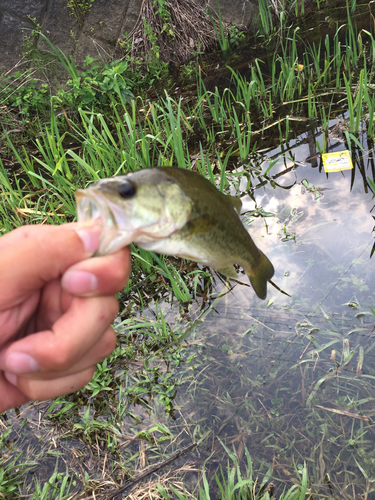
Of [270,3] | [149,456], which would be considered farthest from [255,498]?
[270,3]

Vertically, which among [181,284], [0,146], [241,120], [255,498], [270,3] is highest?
[270,3]

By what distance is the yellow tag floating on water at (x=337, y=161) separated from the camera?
3.36 m

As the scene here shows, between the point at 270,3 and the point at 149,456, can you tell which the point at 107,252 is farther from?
the point at 270,3

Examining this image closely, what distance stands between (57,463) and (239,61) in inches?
223

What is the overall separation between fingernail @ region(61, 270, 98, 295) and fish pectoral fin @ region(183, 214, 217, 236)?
0.34 m

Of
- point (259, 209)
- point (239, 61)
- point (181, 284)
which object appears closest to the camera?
point (181, 284)

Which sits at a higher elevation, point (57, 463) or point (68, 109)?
point (68, 109)

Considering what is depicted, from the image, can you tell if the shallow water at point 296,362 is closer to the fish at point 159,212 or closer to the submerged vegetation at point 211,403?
the submerged vegetation at point 211,403

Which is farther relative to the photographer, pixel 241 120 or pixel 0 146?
pixel 0 146

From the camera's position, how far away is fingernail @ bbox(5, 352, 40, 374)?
126 cm

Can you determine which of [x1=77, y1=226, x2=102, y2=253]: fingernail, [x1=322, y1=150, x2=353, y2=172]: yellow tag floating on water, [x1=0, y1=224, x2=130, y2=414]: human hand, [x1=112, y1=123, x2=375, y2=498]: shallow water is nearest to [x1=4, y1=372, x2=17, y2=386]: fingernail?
[x1=0, y1=224, x2=130, y2=414]: human hand

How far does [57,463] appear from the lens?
82.4 inches

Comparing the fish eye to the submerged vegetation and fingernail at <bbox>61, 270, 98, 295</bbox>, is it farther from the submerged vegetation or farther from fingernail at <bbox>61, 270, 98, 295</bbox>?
the submerged vegetation

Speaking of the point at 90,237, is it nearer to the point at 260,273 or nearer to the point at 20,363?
the point at 20,363
